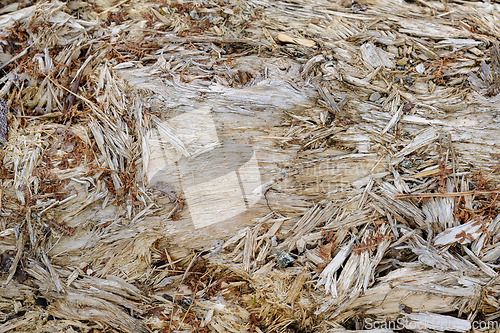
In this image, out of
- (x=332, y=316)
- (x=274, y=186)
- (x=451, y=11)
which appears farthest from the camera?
(x=451, y=11)

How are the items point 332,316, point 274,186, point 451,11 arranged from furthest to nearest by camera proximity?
point 451,11
point 274,186
point 332,316

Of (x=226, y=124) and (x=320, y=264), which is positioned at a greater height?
(x=226, y=124)

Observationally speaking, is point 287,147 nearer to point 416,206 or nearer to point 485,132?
point 416,206

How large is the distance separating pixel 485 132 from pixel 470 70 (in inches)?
20.4

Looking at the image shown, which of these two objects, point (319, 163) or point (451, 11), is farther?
point (451, 11)

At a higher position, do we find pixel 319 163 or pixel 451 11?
pixel 451 11

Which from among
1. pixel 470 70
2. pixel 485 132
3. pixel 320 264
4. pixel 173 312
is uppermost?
pixel 470 70

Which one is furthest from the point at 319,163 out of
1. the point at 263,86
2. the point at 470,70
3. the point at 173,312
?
the point at 173,312

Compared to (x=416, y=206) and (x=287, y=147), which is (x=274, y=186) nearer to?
(x=287, y=147)

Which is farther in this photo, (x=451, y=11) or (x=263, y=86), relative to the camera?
(x=451, y=11)

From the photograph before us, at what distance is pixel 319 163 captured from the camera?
7.82 ft

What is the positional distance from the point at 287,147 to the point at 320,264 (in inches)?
35.2

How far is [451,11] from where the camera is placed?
261 centimetres

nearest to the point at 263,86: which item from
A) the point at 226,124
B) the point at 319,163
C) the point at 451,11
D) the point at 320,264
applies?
the point at 226,124
